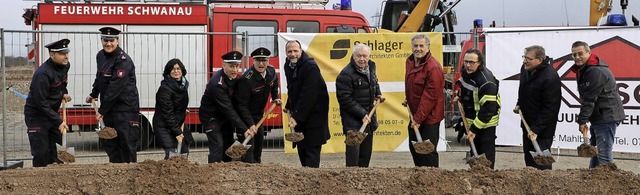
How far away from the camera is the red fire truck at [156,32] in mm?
9992

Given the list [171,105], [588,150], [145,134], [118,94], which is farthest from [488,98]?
[145,134]

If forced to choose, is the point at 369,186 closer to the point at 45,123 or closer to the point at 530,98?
the point at 530,98

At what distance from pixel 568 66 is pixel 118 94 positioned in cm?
558

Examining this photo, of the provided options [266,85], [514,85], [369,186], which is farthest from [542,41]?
[369,186]


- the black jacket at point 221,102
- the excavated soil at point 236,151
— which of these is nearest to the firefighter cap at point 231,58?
the black jacket at point 221,102

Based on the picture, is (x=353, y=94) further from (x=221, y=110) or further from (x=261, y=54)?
(x=221, y=110)

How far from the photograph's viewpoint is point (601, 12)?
13.6 m

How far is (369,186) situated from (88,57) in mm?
6300

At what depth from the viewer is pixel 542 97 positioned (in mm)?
6277

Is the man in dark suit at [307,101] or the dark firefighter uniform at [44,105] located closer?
the dark firefighter uniform at [44,105]

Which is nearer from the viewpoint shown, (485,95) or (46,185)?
(46,185)

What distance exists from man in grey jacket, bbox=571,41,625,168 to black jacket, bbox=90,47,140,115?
4.30 meters

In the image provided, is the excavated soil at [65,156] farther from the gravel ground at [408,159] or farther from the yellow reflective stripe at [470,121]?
the yellow reflective stripe at [470,121]

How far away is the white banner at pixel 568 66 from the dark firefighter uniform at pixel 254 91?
339 cm
